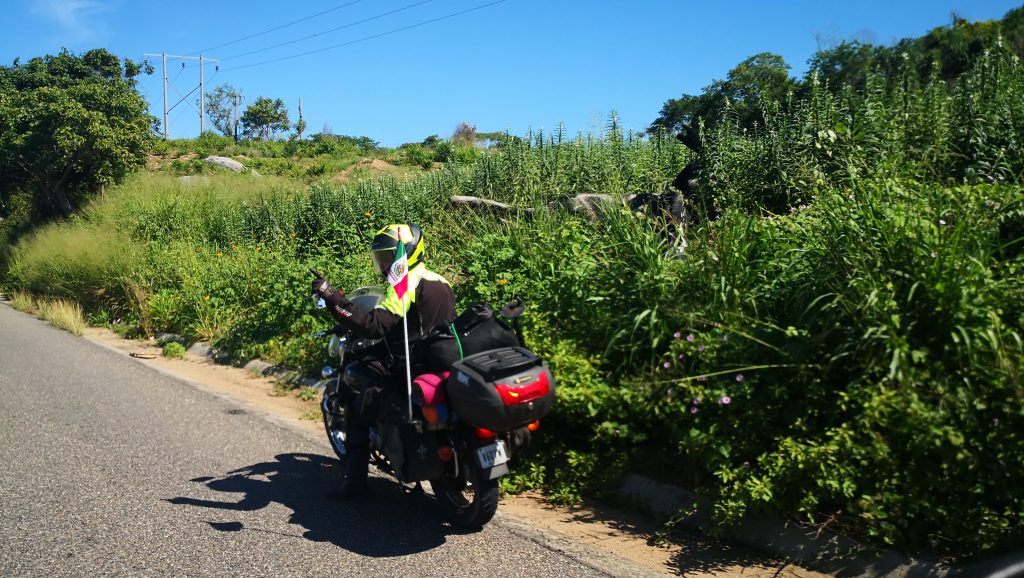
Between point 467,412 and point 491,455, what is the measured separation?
377mm

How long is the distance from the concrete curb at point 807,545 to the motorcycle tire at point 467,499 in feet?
3.74

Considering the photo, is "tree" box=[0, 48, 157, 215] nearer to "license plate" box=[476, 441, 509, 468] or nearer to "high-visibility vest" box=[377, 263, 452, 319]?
"high-visibility vest" box=[377, 263, 452, 319]

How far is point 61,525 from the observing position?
199 inches

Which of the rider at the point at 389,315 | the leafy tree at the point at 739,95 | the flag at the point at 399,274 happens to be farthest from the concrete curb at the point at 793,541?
the leafy tree at the point at 739,95

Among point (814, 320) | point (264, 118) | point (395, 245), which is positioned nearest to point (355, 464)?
point (395, 245)

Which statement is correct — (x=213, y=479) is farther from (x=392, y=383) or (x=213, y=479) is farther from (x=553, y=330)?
(x=553, y=330)

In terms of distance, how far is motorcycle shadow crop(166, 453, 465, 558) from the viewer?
4.89 meters

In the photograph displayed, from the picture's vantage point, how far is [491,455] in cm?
463

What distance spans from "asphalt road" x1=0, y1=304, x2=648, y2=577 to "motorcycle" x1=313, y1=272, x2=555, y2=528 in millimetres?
359

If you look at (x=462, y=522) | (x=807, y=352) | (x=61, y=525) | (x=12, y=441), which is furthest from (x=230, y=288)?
(x=807, y=352)

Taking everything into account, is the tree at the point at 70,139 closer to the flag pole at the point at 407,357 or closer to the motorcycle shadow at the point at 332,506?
the motorcycle shadow at the point at 332,506

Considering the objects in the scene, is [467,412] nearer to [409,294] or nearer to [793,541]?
[409,294]

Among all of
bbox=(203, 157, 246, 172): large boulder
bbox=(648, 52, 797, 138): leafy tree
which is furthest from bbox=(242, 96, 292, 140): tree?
bbox=(648, 52, 797, 138): leafy tree

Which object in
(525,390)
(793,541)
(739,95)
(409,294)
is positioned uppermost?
(739,95)
